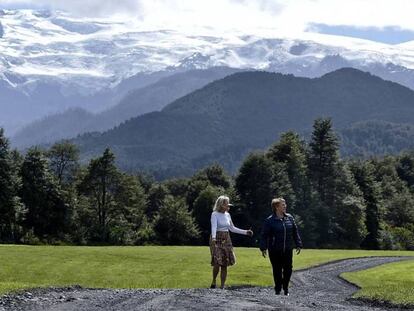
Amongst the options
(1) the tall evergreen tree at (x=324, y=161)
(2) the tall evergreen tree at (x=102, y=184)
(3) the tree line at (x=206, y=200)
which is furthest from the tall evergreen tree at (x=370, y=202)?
(2) the tall evergreen tree at (x=102, y=184)

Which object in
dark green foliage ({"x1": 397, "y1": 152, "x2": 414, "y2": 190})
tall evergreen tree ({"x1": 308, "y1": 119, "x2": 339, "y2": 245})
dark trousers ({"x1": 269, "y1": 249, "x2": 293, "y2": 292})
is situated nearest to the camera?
dark trousers ({"x1": 269, "y1": 249, "x2": 293, "y2": 292})

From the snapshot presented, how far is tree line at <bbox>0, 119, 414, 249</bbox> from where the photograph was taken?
3593 inches

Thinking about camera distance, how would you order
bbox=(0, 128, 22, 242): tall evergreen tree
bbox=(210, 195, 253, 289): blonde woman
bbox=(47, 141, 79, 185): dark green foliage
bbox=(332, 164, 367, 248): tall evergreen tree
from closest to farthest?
bbox=(210, 195, 253, 289): blonde woman
bbox=(0, 128, 22, 242): tall evergreen tree
bbox=(332, 164, 367, 248): tall evergreen tree
bbox=(47, 141, 79, 185): dark green foliage

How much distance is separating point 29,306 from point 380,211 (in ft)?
313

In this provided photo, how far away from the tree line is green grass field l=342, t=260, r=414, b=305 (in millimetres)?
48439

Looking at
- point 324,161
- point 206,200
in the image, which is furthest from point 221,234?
point 324,161

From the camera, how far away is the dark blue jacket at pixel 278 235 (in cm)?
2339

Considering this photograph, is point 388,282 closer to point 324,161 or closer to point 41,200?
point 41,200

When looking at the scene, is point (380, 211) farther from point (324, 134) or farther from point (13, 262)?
point (13, 262)

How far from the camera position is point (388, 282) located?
120 ft

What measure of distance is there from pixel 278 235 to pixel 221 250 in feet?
8.09

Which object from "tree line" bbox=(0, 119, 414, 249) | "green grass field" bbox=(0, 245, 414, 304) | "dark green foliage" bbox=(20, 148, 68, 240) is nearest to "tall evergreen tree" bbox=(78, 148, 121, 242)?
"tree line" bbox=(0, 119, 414, 249)

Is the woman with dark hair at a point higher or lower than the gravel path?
higher

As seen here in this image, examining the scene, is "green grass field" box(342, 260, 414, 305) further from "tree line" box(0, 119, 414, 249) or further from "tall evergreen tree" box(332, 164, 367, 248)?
"tall evergreen tree" box(332, 164, 367, 248)
